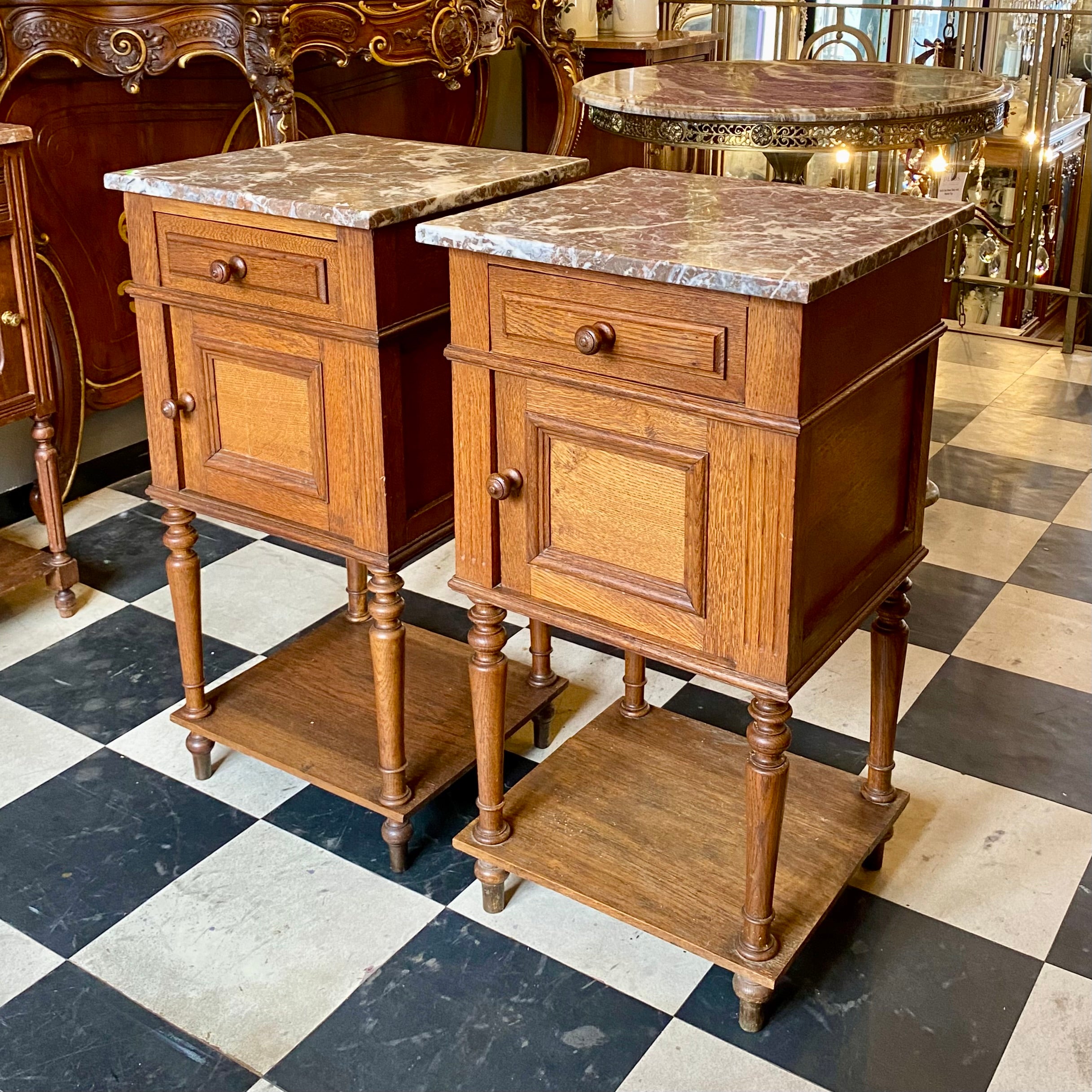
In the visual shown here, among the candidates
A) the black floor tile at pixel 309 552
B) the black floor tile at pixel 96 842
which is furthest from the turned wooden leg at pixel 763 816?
the black floor tile at pixel 309 552

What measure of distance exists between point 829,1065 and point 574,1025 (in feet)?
0.99

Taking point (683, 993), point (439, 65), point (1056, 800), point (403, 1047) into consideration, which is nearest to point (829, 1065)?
point (683, 993)

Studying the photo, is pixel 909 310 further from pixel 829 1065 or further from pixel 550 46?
pixel 550 46

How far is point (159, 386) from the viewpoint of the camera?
183 cm

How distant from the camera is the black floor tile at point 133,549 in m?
2.75

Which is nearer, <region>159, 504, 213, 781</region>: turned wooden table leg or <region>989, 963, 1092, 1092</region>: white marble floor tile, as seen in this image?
<region>989, 963, 1092, 1092</region>: white marble floor tile

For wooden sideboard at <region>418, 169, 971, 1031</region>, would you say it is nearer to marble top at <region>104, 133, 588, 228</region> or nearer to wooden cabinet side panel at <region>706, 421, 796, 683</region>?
wooden cabinet side panel at <region>706, 421, 796, 683</region>

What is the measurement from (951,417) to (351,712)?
85.3 inches

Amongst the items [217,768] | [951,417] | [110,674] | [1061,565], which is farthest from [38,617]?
[951,417]

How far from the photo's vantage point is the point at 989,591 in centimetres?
267

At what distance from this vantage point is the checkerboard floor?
155 centimetres

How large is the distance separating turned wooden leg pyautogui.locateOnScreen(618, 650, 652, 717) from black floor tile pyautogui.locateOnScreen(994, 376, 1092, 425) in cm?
206

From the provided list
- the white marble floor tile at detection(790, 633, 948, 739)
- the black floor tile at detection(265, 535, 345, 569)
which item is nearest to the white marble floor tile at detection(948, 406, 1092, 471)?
the white marble floor tile at detection(790, 633, 948, 739)

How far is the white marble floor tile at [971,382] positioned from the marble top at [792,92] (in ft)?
3.46
